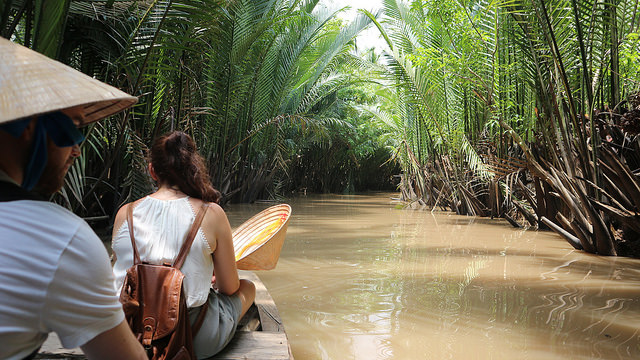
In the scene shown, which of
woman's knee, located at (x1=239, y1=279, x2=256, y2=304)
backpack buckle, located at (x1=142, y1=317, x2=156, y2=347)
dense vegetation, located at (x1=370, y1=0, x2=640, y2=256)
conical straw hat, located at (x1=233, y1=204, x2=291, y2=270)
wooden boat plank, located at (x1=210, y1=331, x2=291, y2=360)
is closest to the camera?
backpack buckle, located at (x1=142, y1=317, x2=156, y2=347)

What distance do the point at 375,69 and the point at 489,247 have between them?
6.97 m

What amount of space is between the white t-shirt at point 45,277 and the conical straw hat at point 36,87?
137 mm

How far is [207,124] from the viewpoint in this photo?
30.9 ft

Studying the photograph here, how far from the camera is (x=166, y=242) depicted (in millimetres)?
1851

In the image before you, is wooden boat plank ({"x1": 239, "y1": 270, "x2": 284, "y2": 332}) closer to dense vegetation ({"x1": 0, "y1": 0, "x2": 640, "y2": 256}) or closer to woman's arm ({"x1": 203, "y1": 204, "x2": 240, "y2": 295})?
woman's arm ({"x1": 203, "y1": 204, "x2": 240, "y2": 295})

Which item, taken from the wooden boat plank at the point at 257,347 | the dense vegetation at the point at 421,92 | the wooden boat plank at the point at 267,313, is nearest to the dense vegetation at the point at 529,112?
the dense vegetation at the point at 421,92

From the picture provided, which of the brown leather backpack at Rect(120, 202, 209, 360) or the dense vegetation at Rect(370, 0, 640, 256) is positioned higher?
the dense vegetation at Rect(370, 0, 640, 256)

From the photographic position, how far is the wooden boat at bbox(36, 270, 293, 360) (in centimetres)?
180

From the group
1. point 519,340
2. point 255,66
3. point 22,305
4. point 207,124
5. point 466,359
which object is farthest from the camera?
point 255,66

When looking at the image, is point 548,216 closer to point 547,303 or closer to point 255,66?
point 547,303

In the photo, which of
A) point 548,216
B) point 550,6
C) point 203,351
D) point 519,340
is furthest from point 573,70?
point 203,351

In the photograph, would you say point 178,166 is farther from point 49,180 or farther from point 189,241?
point 49,180

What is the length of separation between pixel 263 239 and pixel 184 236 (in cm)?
93

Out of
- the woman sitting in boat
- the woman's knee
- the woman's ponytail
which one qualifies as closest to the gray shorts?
the woman sitting in boat
